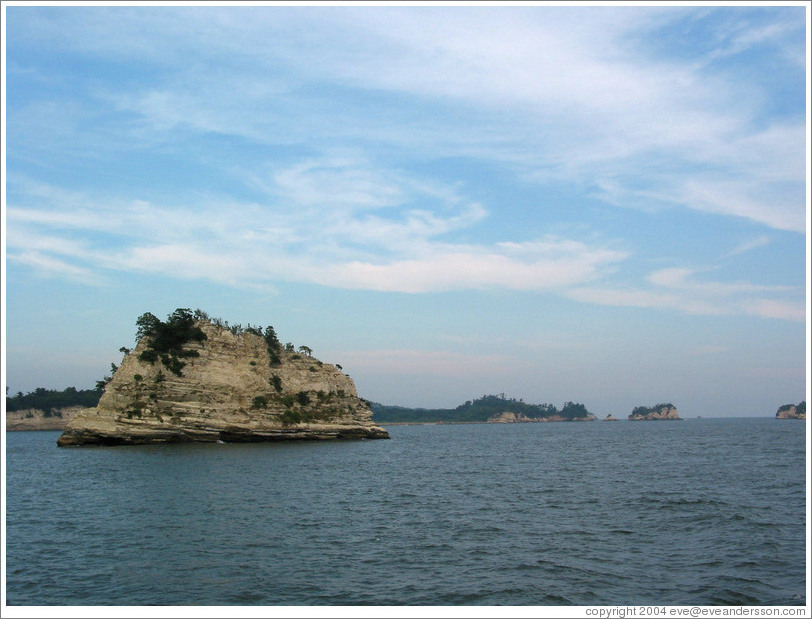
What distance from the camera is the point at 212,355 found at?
85.9m

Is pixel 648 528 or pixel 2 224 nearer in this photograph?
pixel 2 224

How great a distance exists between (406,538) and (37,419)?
197m

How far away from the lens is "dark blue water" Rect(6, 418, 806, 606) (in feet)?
58.6

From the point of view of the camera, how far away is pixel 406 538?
2444 cm

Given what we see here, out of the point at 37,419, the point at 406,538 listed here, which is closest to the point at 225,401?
the point at 406,538

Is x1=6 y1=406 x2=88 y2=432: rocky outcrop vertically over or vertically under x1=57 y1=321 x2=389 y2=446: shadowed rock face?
under

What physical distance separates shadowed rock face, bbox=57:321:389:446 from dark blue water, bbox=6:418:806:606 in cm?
2950

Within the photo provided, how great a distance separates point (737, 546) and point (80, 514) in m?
28.1

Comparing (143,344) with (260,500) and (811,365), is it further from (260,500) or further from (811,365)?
(811,365)

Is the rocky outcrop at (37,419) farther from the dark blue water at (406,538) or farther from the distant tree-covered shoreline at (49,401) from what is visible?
the dark blue water at (406,538)

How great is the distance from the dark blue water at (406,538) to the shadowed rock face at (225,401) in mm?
29496

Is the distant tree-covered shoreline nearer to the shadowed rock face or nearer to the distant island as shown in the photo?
the distant island

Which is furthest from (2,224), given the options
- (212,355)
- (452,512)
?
(212,355)

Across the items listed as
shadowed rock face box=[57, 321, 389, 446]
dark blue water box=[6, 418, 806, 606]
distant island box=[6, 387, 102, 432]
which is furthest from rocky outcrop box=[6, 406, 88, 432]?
dark blue water box=[6, 418, 806, 606]
